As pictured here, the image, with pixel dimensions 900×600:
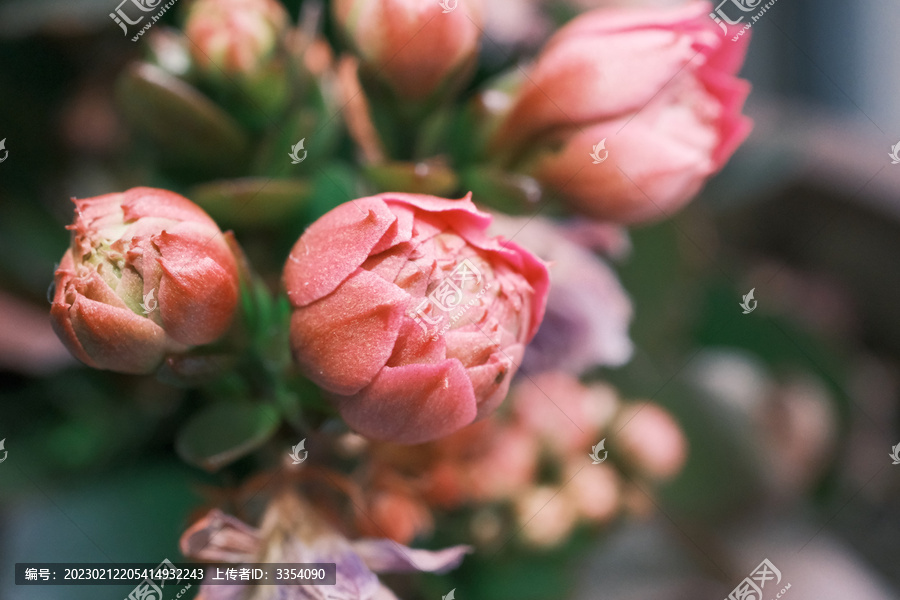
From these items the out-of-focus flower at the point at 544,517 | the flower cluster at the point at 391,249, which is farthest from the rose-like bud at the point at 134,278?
the out-of-focus flower at the point at 544,517

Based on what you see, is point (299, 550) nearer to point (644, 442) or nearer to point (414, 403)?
Result: point (414, 403)

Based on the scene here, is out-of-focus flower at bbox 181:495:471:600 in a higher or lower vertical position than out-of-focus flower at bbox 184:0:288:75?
lower

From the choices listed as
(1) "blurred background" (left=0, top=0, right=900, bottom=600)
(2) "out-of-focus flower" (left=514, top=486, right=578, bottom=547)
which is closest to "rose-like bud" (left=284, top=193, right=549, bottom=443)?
(1) "blurred background" (left=0, top=0, right=900, bottom=600)

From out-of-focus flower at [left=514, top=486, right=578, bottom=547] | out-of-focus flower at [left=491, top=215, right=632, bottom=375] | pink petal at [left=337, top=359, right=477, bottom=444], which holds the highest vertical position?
pink petal at [left=337, top=359, right=477, bottom=444]

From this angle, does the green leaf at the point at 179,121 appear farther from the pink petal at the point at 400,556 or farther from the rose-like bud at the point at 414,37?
the pink petal at the point at 400,556

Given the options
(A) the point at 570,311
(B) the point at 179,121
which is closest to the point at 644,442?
(A) the point at 570,311

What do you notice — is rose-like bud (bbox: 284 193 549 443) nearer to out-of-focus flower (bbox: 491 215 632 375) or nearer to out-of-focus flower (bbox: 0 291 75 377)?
out-of-focus flower (bbox: 491 215 632 375)

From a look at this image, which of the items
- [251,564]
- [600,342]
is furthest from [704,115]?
[251,564]
